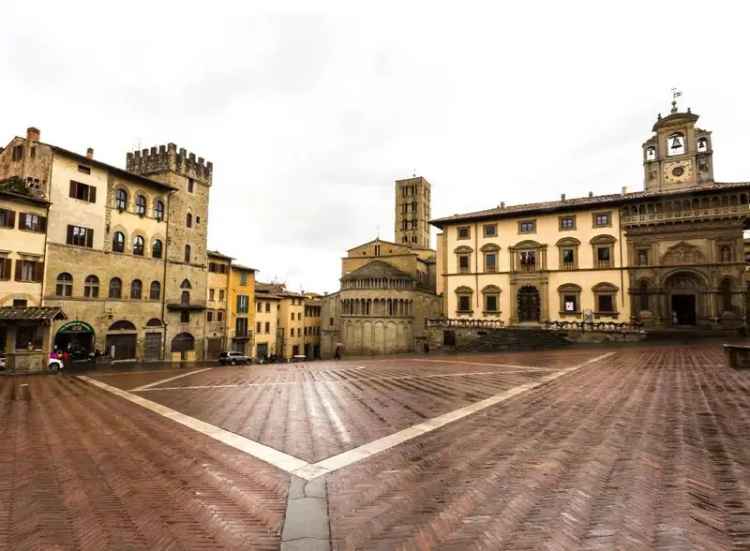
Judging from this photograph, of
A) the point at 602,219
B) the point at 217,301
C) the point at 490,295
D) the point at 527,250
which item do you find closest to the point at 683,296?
the point at 602,219

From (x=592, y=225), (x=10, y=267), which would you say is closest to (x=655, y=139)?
(x=592, y=225)

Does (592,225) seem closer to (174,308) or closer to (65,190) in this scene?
(174,308)

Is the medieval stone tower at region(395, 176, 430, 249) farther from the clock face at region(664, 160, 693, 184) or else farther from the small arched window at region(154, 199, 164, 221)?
the small arched window at region(154, 199, 164, 221)

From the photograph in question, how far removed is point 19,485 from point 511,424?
27.3 ft

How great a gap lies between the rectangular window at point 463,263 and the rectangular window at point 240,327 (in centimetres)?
2517

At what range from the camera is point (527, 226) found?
124ft

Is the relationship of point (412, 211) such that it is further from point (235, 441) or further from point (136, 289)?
point (235, 441)

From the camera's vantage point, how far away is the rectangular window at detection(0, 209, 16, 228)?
71.9 ft

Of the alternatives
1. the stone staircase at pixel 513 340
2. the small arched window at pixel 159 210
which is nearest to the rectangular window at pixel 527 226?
the stone staircase at pixel 513 340

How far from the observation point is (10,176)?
26312 mm

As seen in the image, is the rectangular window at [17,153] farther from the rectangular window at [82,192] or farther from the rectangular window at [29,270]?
the rectangular window at [29,270]

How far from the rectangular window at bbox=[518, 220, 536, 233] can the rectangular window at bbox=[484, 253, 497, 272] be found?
137 inches

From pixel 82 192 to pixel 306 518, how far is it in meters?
30.6

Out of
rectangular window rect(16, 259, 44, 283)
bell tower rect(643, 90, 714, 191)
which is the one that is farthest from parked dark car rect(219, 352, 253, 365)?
bell tower rect(643, 90, 714, 191)
